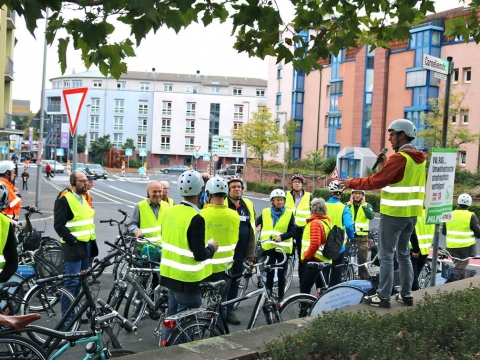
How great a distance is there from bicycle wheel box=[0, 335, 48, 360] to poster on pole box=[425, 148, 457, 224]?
477cm

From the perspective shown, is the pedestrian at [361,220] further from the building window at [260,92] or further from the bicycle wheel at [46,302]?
the building window at [260,92]

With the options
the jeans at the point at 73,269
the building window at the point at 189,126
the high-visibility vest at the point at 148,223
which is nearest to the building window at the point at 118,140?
the building window at the point at 189,126

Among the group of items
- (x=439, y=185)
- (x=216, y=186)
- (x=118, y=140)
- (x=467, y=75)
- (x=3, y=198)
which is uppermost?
(x=467, y=75)

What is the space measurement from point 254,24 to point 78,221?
3366mm

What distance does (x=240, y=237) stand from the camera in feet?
28.1

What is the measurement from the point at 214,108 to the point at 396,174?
10421 cm

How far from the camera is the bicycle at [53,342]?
14.2 feet

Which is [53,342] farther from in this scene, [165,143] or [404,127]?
[165,143]

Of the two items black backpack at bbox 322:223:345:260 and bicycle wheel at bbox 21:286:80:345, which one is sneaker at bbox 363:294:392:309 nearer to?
black backpack at bbox 322:223:345:260

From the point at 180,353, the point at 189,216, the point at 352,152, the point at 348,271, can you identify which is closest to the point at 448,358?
the point at 180,353

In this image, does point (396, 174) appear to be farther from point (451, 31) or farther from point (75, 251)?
point (75, 251)

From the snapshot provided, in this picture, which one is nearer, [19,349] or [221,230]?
[19,349]

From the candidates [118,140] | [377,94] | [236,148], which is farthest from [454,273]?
[118,140]

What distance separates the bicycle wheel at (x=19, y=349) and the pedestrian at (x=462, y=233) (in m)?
7.52
